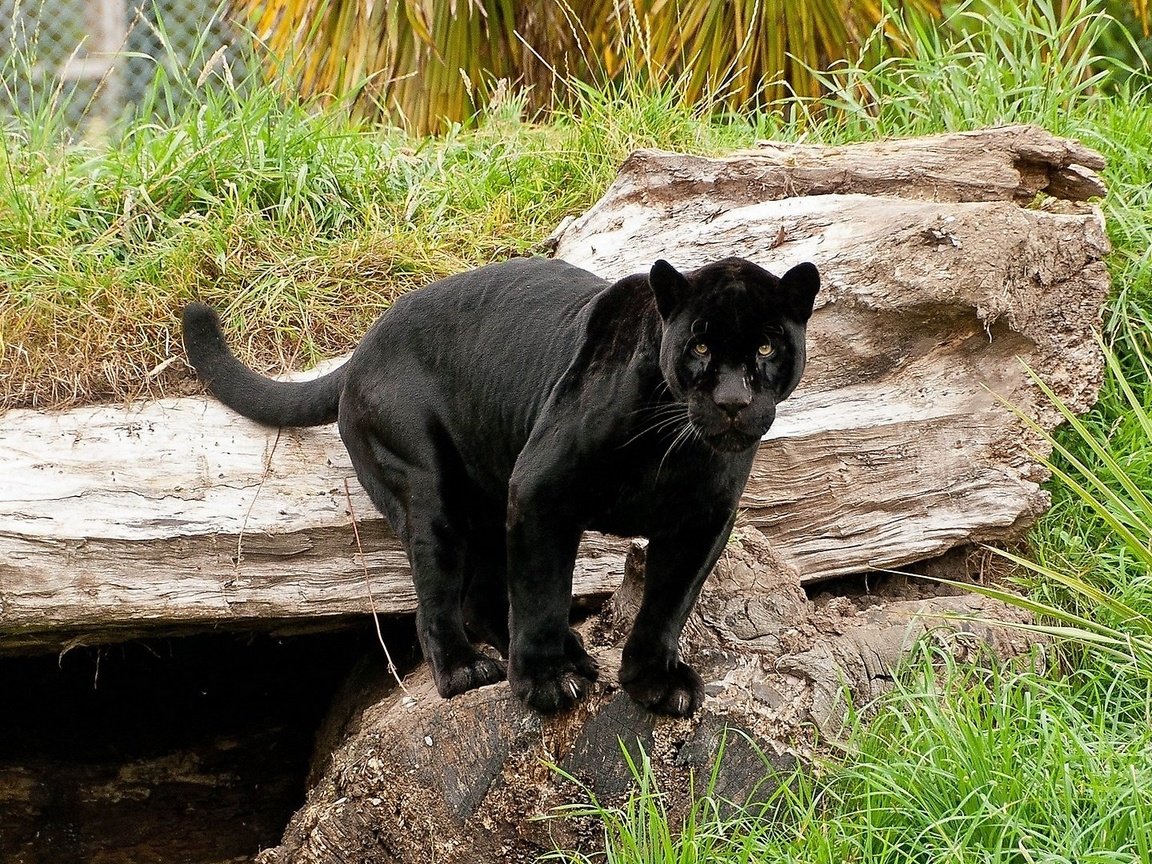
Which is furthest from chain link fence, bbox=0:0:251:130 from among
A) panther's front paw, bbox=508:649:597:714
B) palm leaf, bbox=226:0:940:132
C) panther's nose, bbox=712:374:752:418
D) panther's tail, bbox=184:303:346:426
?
panther's nose, bbox=712:374:752:418

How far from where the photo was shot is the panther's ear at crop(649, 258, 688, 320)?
9.09ft

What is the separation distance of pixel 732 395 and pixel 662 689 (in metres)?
0.81

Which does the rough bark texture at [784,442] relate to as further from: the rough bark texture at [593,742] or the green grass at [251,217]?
the rough bark texture at [593,742]

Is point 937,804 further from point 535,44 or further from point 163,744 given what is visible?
point 535,44

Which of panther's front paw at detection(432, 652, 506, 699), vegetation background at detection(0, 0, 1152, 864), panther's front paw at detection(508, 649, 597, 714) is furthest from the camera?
panther's front paw at detection(432, 652, 506, 699)

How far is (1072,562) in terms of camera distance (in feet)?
13.9

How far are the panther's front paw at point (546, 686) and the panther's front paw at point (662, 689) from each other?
129 mm

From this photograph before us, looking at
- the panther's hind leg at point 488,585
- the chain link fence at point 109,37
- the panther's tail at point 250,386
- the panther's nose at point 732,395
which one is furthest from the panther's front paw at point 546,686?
the chain link fence at point 109,37

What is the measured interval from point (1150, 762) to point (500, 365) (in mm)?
1846

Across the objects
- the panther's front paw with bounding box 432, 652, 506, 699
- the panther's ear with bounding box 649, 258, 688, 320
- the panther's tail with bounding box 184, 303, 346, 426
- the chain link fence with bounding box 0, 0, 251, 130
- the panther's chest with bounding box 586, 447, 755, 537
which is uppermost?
the panther's ear with bounding box 649, 258, 688, 320

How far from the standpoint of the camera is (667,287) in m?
2.80

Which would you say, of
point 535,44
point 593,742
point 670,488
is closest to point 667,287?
point 670,488

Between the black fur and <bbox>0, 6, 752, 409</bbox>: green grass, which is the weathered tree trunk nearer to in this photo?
the black fur

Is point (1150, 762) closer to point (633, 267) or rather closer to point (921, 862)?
point (921, 862)
